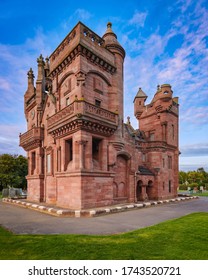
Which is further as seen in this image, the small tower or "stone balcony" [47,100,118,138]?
the small tower

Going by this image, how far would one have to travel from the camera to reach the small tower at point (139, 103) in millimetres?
34494

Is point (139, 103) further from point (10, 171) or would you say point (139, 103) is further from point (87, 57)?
point (10, 171)

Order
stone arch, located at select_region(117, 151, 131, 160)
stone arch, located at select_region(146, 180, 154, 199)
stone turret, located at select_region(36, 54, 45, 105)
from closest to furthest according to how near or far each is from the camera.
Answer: stone arch, located at select_region(117, 151, 131, 160) → stone turret, located at select_region(36, 54, 45, 105) → stone arch, located at select_region(146, 180, 154, 199)

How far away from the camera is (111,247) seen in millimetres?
7023

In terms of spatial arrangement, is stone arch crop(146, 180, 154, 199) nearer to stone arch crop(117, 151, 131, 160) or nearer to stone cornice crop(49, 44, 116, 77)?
stone arch crop(117, 151, 131, 160)

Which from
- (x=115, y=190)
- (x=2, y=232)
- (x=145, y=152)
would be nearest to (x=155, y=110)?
(x=145, y=152)

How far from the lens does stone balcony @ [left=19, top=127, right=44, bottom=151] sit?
78.1ft

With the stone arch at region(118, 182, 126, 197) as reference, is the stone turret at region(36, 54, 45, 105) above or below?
above

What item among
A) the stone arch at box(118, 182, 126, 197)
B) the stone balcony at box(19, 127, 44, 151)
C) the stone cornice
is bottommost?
the stone arch at box(118, 182, 126, 197)

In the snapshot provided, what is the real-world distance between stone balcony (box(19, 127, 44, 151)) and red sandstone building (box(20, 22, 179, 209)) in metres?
0.11

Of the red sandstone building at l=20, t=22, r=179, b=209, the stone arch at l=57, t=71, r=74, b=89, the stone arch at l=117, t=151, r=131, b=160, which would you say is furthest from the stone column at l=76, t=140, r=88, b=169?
the stone arch at l=57, t=71, r=74, b=89

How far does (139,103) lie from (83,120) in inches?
818
